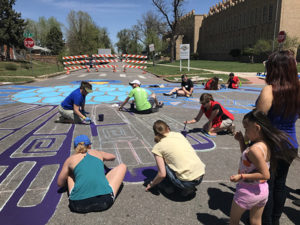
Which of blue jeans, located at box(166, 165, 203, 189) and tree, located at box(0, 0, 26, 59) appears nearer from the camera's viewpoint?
blue jeans, located at box(166, 165, 203, 189)

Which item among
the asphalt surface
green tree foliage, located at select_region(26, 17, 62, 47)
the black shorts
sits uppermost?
green tree foliage, located at select_region(26, 17, 62, 47)

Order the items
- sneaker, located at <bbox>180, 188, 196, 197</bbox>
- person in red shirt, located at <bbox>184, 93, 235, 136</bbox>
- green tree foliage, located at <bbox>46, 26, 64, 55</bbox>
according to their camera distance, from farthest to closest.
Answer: green tree foliage, located at <bbox>46, 26, 64, 55</bbox> < person in red shirt, located at <bbox>184, 93, 235, 136</bbox> < sneaker, located at <bbox>180, 188, 196, 197</bbox>

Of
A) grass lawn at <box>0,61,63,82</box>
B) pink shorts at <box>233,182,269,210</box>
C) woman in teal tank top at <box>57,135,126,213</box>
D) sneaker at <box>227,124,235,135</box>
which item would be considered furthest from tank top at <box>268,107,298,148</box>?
grass lawn at <box>0,61,63,82</box>

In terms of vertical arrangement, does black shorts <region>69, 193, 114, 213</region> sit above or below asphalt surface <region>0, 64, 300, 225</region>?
above

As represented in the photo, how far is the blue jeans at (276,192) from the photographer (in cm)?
235

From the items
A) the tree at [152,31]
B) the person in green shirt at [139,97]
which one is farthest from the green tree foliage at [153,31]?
the person in green shirt at [139,97]

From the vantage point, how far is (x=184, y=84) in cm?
1098

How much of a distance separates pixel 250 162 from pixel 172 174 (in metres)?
1.12

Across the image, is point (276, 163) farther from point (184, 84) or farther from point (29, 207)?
point (184, 84)

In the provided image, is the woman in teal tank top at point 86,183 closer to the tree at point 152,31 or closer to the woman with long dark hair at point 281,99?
the woman with long dark hair at point 281,99

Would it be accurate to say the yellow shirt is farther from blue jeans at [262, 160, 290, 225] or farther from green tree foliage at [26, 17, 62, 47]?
green tree foliage at [26, 17, 62, 47]

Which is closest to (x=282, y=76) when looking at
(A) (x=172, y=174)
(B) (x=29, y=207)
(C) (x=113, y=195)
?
(A) (x=172, y=174)

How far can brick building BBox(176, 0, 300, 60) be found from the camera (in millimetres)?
33344

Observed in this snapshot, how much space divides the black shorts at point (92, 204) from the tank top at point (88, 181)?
0.05 meters
